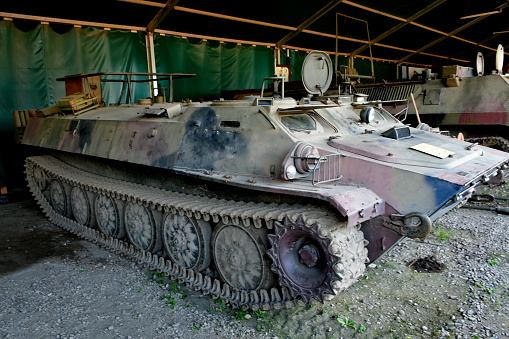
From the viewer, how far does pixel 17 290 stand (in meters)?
4.88

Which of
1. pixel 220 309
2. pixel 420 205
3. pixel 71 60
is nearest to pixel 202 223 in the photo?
pixel 220 309

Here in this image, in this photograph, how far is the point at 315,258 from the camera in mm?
3602

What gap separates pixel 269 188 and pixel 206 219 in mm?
999

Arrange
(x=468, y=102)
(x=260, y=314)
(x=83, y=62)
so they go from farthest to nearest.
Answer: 1. (x=83, y=62)
2. (x=468, y=102)
3. (x=260, y=314)

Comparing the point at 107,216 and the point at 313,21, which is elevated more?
the point at 313,21

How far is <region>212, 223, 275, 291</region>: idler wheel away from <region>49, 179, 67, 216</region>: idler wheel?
384 centimetres

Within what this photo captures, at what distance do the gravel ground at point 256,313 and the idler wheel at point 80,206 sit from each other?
2.06 ft

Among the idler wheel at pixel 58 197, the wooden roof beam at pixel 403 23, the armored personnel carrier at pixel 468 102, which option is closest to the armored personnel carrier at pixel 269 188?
the idler wheel at pixel 58 197

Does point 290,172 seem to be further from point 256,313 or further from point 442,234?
point 442,234

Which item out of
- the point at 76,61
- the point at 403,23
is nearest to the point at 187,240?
the point at 76,61

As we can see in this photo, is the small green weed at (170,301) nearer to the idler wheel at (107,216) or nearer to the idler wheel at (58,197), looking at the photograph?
the idler wheel at (107,216)

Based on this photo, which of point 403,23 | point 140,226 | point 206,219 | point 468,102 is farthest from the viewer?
point 403,23

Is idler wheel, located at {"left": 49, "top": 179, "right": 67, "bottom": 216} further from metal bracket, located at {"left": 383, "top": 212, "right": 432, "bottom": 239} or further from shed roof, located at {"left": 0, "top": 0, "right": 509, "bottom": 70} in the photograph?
metal bracket, located at {"left": 383, "top": 212, "right": 432, "bottom": 239}

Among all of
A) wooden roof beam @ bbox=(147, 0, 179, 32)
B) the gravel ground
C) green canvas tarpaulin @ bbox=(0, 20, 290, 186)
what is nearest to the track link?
the gravel ground
